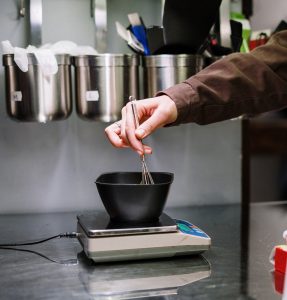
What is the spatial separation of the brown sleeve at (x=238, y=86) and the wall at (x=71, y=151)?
0.51 metres

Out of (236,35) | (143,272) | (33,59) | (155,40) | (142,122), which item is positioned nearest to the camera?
(143,272)

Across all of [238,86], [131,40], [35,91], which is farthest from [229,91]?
[35,91]

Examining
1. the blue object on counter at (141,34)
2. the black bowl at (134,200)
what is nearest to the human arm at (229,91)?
the black bowl at (134,200)

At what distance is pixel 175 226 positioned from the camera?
121 centimetres

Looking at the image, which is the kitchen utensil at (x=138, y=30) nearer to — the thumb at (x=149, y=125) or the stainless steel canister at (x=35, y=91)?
the stainless steel canister at (x=35, y=91)

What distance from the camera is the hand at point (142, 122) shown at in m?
1.17

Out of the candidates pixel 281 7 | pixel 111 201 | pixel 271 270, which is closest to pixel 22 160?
pixel 111 201

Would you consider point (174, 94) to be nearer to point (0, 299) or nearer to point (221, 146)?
point (0, 299)

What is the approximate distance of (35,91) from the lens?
1513 mm

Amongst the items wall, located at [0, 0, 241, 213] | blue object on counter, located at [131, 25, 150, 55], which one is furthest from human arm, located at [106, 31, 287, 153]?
wall, located at [0, 0, 241, 213]

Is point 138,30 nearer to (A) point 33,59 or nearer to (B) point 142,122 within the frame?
(A) point 33,59

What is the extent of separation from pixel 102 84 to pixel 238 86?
1.32 ft

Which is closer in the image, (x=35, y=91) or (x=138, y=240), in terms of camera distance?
(x=138, y=240)

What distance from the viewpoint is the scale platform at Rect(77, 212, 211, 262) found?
1.17 m
